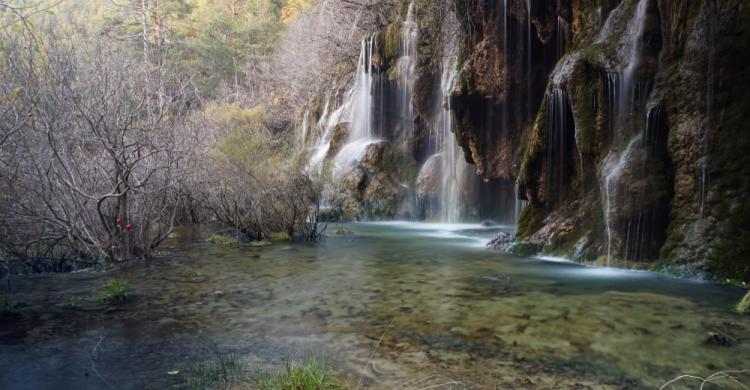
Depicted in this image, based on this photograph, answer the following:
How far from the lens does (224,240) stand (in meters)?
12.8

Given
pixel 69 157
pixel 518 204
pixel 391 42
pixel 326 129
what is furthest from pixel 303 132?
pixel 69 157

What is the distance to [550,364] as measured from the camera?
4383mm

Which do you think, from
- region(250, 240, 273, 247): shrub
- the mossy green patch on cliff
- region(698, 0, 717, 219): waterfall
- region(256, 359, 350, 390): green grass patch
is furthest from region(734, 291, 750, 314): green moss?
region(250, 240, 273, 247): shrub

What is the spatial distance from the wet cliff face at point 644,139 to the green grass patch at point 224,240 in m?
6.43

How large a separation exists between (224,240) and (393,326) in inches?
323

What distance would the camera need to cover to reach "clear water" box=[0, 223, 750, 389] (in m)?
4.27

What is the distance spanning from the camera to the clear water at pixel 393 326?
4273mm

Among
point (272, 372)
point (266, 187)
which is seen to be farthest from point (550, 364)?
point (266, 187)

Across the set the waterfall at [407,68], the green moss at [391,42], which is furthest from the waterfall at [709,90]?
the green moss at [391,42]

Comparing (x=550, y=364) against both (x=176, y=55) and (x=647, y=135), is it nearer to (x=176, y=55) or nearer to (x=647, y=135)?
(x=647, y=135)

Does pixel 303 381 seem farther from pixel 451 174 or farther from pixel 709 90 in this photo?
pixel 451 174

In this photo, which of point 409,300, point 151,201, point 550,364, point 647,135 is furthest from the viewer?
point 151,201

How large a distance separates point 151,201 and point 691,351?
8.59 meters

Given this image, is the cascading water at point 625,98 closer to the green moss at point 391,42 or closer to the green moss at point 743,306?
the green moss at point 743,306
